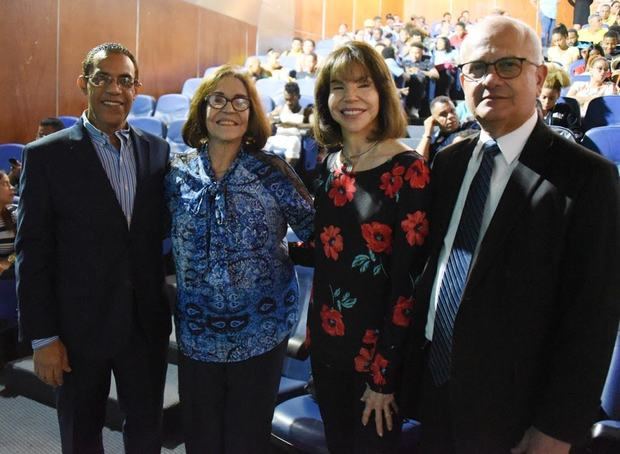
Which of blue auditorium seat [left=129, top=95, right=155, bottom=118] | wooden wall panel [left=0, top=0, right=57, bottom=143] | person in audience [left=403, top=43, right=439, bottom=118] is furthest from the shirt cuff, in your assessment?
blue auditorium seat [left=129, top=95, right=155, bottom=118]

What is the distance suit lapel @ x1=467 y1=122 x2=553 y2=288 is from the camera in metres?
1.07

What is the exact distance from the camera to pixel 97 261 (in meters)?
1.48

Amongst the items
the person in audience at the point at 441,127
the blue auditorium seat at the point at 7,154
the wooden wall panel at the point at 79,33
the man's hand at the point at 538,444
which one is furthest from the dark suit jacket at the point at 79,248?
the wooden wall panel at the point at 79,33

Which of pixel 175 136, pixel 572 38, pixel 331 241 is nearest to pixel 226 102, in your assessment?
pixel 331 241

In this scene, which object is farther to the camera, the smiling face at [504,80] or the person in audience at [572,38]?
the person in audience at [572,38]

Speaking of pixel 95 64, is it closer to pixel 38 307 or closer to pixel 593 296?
pixel 38 307

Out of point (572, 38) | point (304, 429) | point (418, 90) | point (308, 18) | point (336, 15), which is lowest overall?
point (304, 429)

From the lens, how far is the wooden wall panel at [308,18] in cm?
1255

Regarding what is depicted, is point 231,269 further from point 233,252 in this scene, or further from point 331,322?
point 331,322

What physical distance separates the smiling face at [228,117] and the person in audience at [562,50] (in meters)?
6.93

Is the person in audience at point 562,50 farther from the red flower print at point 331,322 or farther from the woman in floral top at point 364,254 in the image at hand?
the red flower print at point 331,322

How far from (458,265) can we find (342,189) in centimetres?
33

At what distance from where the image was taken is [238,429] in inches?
57.9

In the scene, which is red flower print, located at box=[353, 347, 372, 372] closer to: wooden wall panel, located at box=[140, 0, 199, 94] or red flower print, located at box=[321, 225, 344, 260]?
red flower print, located at box=[321, 225, 344, 260]
